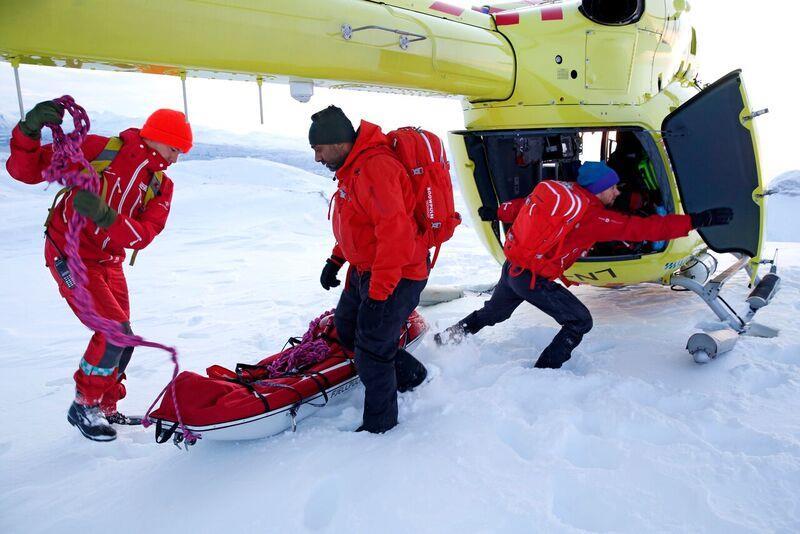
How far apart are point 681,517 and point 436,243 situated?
1.76 meters

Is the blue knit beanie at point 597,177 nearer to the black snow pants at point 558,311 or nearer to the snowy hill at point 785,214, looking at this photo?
the black snow pants at point 558,311

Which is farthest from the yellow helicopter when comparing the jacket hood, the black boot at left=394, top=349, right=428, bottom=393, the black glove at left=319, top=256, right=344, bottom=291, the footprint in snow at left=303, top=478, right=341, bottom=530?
the footprint in snow at left=303, top=478, right=341, bottom=530

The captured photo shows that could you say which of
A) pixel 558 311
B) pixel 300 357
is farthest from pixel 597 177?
pixel 300 357

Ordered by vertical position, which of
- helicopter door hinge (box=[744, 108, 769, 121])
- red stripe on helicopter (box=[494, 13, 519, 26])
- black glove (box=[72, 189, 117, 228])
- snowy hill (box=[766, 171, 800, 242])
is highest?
red stripe on helicopter (box=[494, 13, 519, 26])

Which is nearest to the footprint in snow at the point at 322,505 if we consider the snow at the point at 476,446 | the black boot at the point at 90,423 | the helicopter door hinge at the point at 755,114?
the snow at the point at 476,446

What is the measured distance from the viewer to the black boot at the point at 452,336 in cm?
427

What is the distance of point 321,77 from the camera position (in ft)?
A: 9.72

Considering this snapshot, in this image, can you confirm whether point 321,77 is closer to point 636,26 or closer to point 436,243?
point 436,243

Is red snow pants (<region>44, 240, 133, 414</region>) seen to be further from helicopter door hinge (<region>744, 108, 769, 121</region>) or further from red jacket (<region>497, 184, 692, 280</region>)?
helicopter door hinge (<region>744, 108, 769, 121</region>)

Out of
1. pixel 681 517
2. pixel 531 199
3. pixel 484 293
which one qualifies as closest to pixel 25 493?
pixel 681 517

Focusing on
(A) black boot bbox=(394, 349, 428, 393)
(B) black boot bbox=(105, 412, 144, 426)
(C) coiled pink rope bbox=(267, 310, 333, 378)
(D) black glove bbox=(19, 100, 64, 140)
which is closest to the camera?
(D) black glove bbox=(19, 100, 64, 140)

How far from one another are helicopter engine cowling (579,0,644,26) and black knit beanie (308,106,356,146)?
2.37 m

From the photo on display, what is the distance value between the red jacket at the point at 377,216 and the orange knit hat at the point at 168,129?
3.02 ft

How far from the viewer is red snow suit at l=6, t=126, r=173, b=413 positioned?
116 inches
